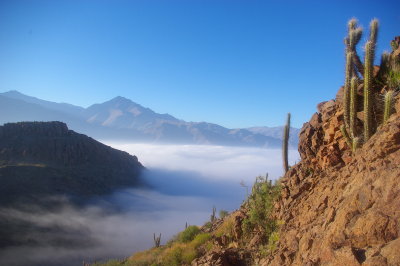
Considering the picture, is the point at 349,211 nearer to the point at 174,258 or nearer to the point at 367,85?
the point at 367,85

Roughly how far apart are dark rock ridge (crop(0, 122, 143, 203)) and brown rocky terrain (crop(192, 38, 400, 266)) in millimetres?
69641

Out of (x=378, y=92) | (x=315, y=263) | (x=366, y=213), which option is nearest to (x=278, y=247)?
(x=315, y=263)

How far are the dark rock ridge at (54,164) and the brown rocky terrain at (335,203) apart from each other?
69.6 meters

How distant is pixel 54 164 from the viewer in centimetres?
8881

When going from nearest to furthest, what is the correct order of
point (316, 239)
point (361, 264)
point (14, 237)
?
1. point (361, 264)
2. point (316, 239)
3. point (14, 237)

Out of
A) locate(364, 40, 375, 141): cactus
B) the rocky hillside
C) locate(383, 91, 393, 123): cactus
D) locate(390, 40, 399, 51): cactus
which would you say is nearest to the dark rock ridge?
the rocky hillside

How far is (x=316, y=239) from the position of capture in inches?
277

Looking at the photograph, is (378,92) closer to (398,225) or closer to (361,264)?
(398,225)

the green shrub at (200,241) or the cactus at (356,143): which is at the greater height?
the cactus at (356,143)

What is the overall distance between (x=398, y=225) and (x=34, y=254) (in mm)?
57544

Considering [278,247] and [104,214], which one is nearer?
[278,247]

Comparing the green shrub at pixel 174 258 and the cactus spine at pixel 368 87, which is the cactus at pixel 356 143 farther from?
the green shrub at pixel 174 258

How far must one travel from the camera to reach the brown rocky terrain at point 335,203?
573 cm

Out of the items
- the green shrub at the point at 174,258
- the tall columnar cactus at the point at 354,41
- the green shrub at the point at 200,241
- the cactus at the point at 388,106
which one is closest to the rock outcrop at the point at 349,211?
the cactus at the point at 388,106
